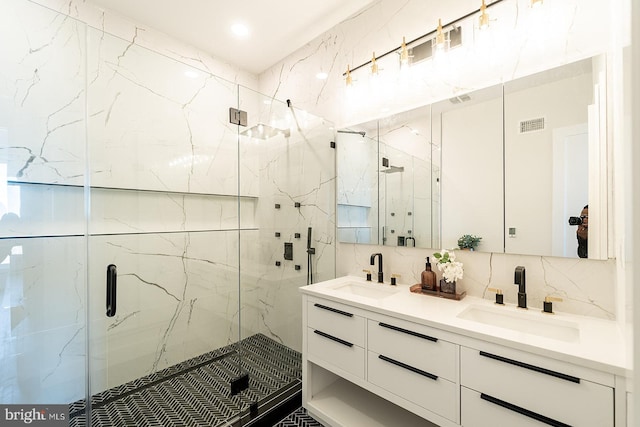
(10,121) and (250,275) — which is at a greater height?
(10,121)

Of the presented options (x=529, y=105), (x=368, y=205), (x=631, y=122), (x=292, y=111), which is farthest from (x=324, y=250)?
(x=631, y=122)

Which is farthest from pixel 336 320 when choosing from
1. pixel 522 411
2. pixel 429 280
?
pixel 522 411

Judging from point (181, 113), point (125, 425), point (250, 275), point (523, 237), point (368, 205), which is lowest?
point (125, 425)

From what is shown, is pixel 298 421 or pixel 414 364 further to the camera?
pixel 298 421

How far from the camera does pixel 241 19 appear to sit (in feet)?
7.36

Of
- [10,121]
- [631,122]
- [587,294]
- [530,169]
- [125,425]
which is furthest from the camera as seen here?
[125,425]

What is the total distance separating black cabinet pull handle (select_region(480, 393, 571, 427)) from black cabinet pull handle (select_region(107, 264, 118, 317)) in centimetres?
201

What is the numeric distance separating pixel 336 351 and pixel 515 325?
95cm

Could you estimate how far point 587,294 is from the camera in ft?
4.23

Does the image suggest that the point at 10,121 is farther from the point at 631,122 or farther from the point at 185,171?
the point at 631,122

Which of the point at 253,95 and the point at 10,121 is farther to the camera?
the point at 253,95

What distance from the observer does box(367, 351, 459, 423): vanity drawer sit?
120 cm

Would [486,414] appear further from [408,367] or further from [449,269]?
[449,269]

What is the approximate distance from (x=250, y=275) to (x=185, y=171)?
3.46 feet
